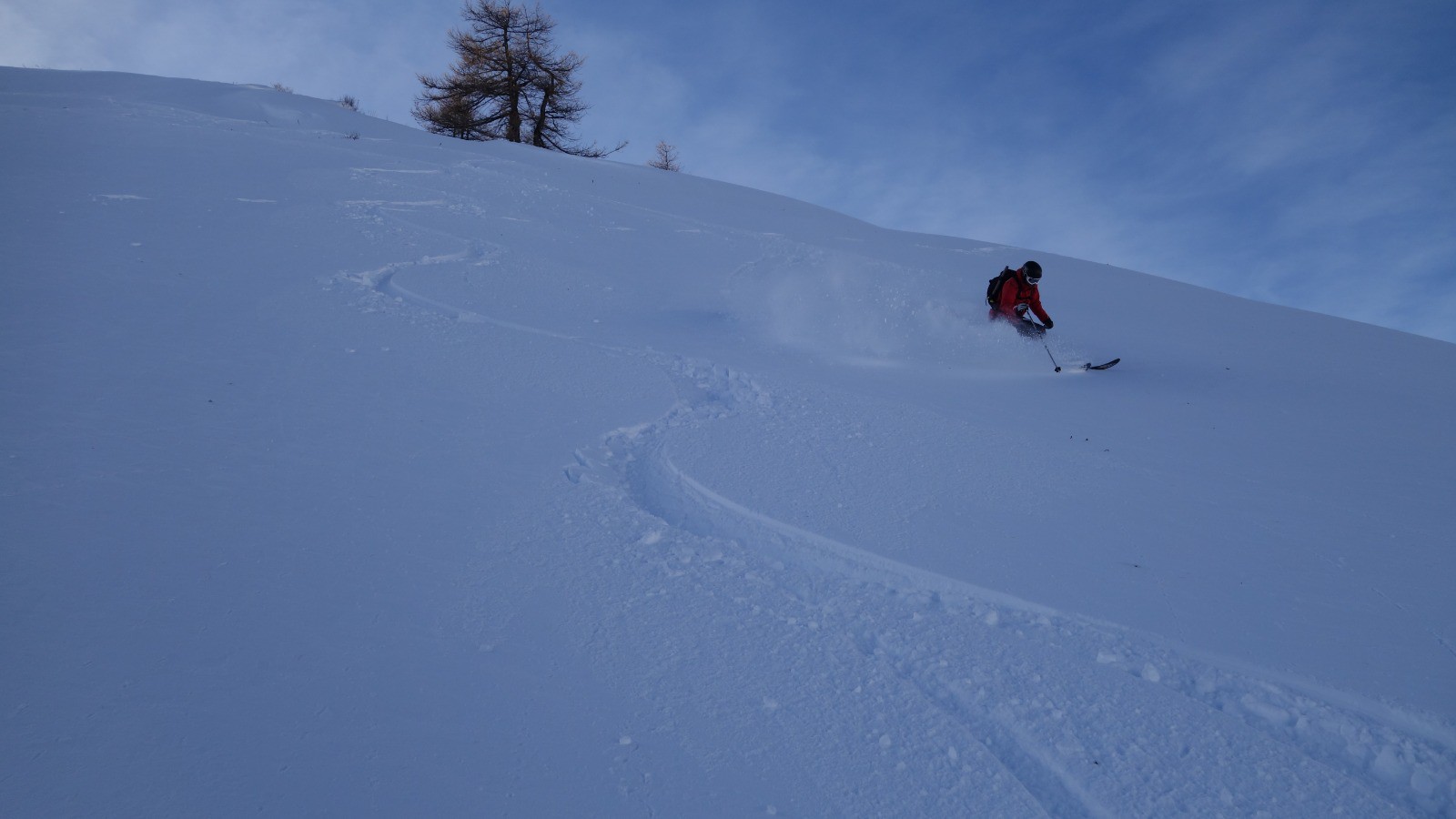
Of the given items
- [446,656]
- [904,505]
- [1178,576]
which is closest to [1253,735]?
[1178,576]

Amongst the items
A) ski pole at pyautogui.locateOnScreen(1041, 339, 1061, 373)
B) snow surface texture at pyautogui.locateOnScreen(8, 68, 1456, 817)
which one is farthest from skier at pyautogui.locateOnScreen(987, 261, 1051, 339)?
snow surface texture at pyautogui.locateOnScreen(8, 68, 1456, 817)

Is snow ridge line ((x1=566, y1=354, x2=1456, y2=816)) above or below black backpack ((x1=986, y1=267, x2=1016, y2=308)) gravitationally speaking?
below

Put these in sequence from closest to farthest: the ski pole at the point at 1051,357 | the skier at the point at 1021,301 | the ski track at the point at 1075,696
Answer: the ski track at the point at 1075,696 → the ski pole at the point at 1051,357 → the skier at the point at 1021,301

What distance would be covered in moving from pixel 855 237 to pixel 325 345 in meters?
7.99

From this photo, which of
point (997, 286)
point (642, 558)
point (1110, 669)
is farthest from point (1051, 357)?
point (642, 558)

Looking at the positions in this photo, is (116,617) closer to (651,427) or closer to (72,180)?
(651,427)

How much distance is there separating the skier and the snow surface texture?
976 mm

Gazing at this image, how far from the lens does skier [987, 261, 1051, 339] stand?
22.4 feet

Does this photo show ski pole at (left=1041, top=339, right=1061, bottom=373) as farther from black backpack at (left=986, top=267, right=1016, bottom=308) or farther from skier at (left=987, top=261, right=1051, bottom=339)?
black backpack at (left=986, top=267, right=1016, bottom=308)

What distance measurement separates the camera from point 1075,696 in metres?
2.23

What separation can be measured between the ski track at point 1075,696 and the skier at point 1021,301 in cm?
473

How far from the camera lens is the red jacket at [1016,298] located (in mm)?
6855

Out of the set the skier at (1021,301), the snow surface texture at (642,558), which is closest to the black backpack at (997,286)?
the skier at (1021,301)

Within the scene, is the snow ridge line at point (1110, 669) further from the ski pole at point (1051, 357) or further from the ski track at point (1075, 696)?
the ski pole at point (1051, 357)
